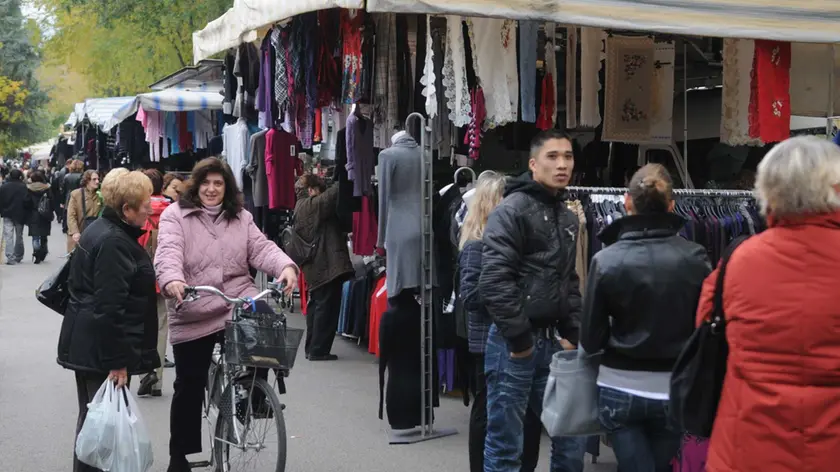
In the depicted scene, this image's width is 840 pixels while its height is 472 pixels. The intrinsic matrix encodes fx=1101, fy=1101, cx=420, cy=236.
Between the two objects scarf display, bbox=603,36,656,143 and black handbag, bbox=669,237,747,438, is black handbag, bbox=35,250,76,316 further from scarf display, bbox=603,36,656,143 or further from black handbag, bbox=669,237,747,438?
scarf display, bbox=603,36,656,143

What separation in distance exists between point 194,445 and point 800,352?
404 cm

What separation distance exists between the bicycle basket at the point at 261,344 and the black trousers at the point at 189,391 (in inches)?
23.5

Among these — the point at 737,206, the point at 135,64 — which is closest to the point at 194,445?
the point at 737,206

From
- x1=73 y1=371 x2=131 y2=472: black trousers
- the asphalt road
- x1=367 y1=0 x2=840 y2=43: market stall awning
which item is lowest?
the asphalt road

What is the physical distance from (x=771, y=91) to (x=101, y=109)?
15.5 meters

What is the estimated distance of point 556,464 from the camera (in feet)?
17.6

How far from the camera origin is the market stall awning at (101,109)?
20156 millimetres

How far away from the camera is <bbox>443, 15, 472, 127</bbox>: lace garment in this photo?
7918 mm

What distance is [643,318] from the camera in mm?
4457

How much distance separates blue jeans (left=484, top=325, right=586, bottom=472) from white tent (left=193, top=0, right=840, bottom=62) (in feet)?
7.41

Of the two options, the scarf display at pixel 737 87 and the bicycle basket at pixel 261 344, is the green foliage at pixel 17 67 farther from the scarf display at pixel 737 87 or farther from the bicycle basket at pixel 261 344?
the bicycle basket at pixel 261 344

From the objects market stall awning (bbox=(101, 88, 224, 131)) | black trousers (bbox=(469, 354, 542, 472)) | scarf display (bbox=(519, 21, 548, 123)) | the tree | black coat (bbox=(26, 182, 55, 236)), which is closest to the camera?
black trousers (bbox=(469, 354, 542, 472))

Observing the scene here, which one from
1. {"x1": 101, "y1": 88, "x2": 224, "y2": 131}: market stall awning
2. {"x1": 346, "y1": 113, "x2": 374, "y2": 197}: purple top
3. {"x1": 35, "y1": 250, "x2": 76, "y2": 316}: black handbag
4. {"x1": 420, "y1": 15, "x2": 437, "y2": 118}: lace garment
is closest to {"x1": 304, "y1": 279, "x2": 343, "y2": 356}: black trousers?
{"x1": 346, "y1": 113, "x2": 374, "y2": 197}: purple top

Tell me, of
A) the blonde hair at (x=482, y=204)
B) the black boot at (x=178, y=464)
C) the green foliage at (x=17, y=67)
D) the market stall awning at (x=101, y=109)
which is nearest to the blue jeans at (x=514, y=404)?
the blonde hair at (x=482, y=204)
